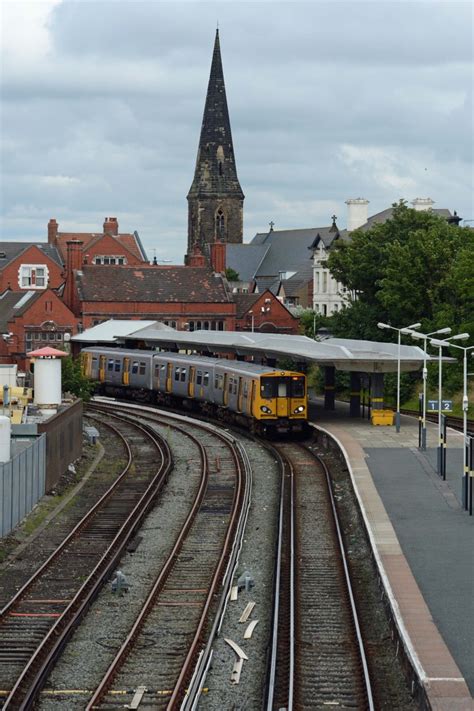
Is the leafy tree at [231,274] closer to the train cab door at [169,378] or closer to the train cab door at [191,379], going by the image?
the train cab door at [169,378]

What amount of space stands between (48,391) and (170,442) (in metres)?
9.17

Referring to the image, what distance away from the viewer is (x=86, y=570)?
77.8 feet

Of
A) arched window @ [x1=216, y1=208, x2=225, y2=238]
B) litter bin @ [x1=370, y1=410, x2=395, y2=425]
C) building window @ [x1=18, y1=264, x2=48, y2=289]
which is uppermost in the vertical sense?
arched window @ [x1=216, y1=208, x2=225, y2=238]

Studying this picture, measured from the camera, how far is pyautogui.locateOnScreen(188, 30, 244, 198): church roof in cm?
14093

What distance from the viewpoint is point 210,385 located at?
→ 176 feet

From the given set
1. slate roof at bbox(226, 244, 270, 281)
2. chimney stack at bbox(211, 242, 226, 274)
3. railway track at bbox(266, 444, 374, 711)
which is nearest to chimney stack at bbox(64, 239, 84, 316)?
chimney stack at bbox(211, 242, 226, 274)

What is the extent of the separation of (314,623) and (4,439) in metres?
11.0

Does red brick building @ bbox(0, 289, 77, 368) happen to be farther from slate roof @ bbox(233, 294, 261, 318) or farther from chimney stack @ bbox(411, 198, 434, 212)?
chimney stack @ bbox(411, 198, 434, 212)

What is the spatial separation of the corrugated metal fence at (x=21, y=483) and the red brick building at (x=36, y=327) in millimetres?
52220

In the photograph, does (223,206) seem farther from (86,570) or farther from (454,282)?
(86,570)

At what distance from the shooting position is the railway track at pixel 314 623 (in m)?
16.2

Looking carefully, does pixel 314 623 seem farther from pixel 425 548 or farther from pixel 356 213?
pixel 356 213

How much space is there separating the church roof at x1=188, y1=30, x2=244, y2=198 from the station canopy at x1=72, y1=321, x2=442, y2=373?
2547 inches

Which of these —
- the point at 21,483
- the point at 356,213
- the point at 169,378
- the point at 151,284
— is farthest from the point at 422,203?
the point at 21,483
